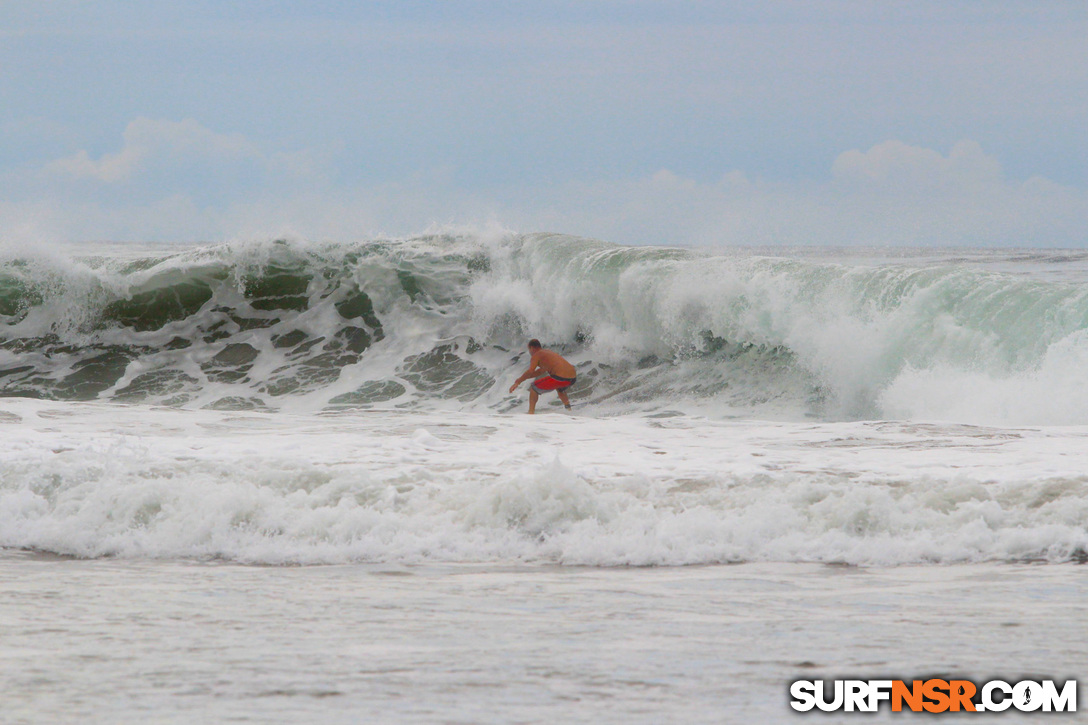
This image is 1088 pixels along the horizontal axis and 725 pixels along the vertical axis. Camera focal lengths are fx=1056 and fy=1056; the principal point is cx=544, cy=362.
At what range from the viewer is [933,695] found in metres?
2.88

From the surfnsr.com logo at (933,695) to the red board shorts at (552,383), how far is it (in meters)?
9.28

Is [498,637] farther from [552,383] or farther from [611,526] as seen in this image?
[552,383]

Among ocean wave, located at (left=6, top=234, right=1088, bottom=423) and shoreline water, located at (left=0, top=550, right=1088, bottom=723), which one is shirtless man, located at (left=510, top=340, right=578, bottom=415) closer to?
ocean wave, located at (left=6, top=234, right=1088, bottom=423)

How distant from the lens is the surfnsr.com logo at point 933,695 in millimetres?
2779

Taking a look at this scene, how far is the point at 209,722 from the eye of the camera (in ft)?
8.54

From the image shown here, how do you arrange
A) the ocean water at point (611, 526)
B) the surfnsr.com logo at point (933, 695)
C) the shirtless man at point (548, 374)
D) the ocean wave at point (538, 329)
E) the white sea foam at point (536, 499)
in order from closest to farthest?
1. the surfnsr.com logo at point (933, 695)
2. the ocean water at point (611, 526)
3. the white sea foam at point (536, 499)
4. the ocean wave at point (538, 329)
5. the shirtless man at point (548, 374)

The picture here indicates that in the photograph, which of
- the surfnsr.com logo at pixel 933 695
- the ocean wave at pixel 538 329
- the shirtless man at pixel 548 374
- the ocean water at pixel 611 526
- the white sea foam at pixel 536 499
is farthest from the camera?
the shirtless man at pixel 548 374

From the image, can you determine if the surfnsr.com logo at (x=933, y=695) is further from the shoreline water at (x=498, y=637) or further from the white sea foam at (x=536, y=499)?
the white sea foam at (x=536, y=499)

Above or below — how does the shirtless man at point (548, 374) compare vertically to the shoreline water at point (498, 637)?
above

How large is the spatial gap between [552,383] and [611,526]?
6.77 metres

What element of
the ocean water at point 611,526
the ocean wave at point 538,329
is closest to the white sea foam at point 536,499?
the ocean water at point 611,526

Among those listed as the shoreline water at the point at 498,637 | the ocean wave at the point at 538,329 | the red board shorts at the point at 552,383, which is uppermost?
the ocean wave at the point at 538,329

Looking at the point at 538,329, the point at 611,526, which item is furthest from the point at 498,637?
the point at 538,329

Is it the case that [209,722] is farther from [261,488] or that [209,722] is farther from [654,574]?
[261,488]
